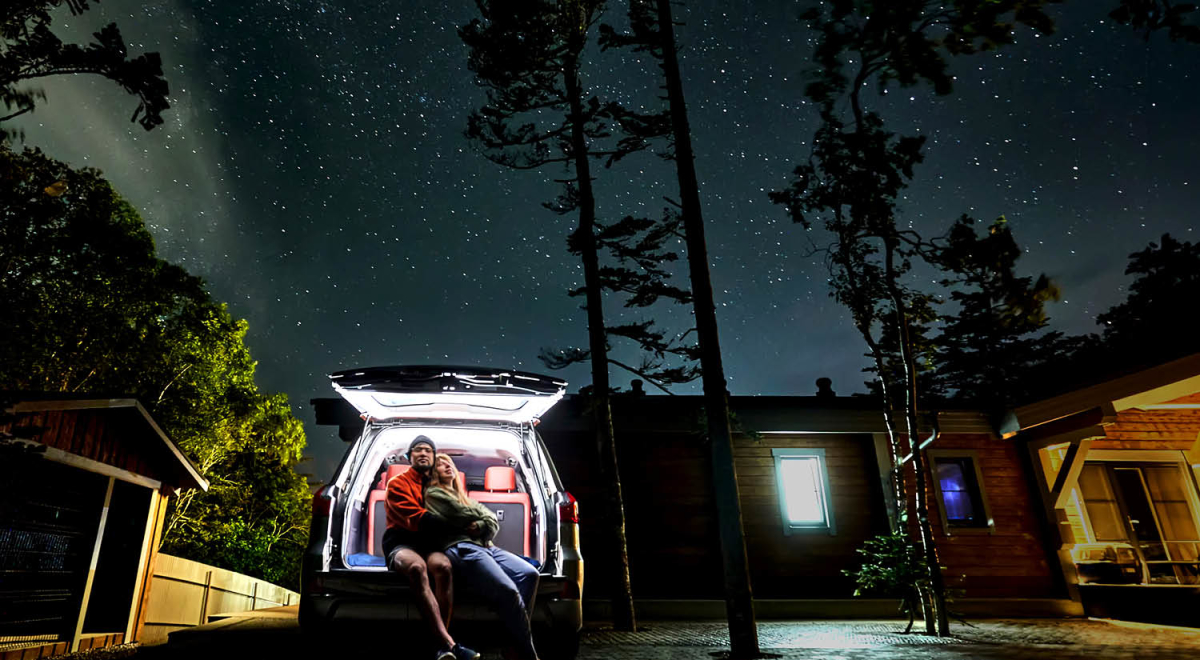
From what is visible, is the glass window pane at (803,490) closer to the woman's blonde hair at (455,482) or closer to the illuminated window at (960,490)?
the illuminated window at (960,490)

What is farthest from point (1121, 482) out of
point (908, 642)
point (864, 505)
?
point (908, 642)

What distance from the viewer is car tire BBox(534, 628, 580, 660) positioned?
4008 mm

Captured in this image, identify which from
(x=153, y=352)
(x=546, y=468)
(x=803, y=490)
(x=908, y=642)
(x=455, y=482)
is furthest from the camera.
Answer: (x=153, y=352)

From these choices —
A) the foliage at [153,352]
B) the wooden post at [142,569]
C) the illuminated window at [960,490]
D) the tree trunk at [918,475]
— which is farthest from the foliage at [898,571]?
the foliage at [153,352]

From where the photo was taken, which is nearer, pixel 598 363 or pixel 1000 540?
pixel 598 363

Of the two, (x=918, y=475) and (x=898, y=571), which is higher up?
(x=918, y=475)

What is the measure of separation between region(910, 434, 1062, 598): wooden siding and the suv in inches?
373

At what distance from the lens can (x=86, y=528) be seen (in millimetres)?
8102

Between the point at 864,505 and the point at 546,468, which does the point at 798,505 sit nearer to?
the point at 864,505

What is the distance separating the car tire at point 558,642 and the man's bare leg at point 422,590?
63 cm

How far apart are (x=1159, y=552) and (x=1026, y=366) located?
27672 mm

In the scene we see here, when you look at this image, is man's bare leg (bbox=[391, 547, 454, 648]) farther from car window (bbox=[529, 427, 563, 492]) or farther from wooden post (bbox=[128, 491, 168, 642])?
wooden post (bbox=[128, 491, 168, 642])

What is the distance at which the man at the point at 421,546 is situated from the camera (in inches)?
145

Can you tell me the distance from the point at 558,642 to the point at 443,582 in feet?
2.82
